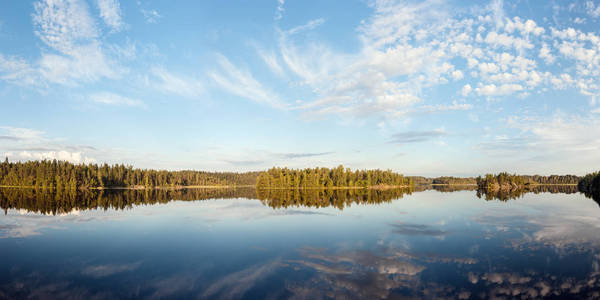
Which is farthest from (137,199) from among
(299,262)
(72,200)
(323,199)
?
(299,262)

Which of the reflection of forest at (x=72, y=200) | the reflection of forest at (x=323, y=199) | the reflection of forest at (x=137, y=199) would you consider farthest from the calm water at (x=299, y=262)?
the reflection of forest at (x=323, y=199)

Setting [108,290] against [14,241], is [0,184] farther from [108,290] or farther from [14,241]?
[108,290]

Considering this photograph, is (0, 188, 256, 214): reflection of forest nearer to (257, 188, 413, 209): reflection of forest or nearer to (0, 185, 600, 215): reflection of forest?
(0, 185, 600, 215): reflection of forest

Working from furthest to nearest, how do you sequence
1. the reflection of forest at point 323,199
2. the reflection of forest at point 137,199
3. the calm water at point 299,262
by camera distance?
the reflection of forest at point 323,199, the reflection of forest at point 137,199, the calm water at point 299,262

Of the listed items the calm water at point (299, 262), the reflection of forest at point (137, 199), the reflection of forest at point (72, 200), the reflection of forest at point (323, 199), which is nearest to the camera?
the calm water at point (299, 262)

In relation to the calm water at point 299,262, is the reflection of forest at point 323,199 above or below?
below

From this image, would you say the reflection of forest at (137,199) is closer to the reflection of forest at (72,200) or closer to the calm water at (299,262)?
the reflection of forest at (72,200)

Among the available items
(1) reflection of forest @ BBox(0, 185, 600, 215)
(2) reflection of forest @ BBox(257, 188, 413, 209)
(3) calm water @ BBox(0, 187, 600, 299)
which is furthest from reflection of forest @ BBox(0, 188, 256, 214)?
(3) calm water @ BBox(0, 187, 600, 299)

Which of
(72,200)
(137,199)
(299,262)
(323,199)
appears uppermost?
(299,262)

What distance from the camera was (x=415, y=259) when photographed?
20.4m

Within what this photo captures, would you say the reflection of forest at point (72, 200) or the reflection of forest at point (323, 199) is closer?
the reflection of forest at point (72, 200)

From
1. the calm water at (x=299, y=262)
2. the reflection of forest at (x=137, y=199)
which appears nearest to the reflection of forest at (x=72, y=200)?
the reflection of forest at (x=137, y=199)

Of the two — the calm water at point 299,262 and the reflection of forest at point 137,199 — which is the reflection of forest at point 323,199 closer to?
the reflection of forest at point 137,199

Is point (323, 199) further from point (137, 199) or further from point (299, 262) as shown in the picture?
point (299, 262)
